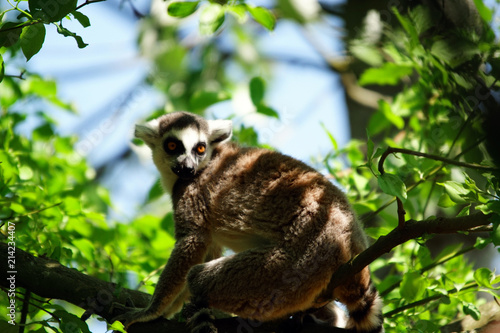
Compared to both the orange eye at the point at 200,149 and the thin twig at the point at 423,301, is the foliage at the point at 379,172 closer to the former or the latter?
the thin twig at the point at 423,301

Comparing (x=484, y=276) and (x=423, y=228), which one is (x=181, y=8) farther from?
(x=484, y=276)

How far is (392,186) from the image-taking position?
2789 millimetres

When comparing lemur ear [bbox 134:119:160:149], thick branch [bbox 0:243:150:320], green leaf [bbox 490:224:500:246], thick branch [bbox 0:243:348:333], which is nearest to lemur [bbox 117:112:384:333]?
thick branch [bbox 0:243:348:333]

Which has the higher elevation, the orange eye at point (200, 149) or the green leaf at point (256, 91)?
the green leaf at point (256, 91)

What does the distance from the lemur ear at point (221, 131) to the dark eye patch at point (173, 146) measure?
1.18ft

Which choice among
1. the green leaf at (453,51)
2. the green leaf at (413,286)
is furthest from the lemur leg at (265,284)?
the green leaf at (453,51)

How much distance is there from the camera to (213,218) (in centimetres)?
460

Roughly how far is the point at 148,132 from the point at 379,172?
3236mm

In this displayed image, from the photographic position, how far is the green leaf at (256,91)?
17.6 feet

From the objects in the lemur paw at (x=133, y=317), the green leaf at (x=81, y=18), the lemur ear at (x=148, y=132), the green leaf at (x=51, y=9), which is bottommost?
the lemur paw at (x=133, y=317)

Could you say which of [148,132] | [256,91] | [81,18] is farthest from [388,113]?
[81,18]

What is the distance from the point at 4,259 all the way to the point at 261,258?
1.86 m

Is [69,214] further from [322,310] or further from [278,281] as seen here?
[322,310]

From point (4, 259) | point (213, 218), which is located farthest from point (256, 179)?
point (4, 259)
